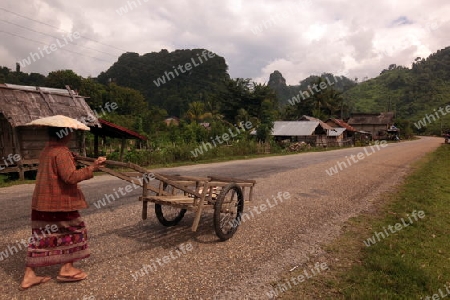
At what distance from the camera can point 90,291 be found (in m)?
3.67

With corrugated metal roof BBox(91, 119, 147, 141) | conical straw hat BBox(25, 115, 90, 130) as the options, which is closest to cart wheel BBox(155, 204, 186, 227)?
conical straw hat BBox(25, 115, 90, 130)

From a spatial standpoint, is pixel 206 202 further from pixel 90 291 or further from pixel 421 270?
pixel 421 270

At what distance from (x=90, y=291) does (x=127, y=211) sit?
3.69 m

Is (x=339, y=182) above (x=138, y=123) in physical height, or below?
below

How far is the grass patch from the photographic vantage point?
3801mm

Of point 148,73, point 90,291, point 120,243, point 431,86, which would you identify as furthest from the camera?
point 148,73

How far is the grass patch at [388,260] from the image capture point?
3.80m

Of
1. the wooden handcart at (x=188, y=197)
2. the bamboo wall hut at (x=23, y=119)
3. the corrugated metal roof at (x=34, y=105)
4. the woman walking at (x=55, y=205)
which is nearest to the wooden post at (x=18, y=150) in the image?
→ the bamboo wall hut at (x=23, y=119)

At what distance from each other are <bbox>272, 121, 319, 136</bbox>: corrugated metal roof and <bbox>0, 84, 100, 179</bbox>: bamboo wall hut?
96.5ft

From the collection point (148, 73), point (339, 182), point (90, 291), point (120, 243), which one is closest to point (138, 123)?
point (339, 182)

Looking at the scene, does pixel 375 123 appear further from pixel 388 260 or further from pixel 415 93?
pixel 388 260

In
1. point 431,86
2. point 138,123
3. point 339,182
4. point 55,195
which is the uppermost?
point 431,86

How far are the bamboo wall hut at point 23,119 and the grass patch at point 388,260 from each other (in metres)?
12.3

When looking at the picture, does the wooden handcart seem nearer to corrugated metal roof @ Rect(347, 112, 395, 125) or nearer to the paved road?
the paved road
